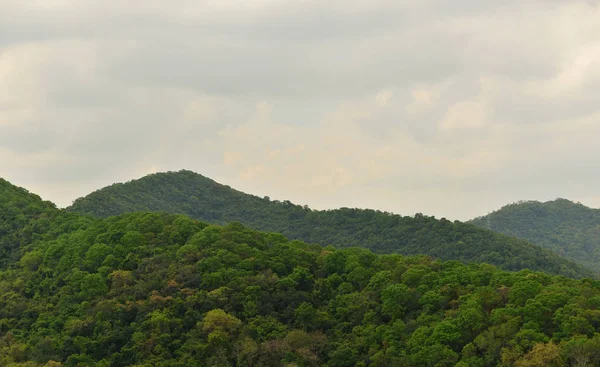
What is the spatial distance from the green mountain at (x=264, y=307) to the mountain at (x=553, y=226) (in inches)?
4709

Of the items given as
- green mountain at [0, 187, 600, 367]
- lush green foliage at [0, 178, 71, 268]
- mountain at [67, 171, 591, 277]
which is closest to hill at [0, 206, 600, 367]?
green mountain at [0, 187, 600, 367]

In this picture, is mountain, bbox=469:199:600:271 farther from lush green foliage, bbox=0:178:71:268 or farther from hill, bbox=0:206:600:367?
hill, bbox=0:206:600:367

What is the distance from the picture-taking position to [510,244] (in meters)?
104

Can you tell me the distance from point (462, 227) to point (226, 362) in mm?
62740

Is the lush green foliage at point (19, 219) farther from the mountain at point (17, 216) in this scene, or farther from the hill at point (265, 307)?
the hill at point (265, 307)

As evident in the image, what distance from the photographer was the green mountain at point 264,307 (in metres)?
46.8

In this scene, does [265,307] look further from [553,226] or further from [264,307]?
[553,226]

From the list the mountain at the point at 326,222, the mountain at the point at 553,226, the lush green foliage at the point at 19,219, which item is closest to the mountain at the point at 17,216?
the lush green foliage at the point at 19,219

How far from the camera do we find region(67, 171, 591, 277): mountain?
101000mm

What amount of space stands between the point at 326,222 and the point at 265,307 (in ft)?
229

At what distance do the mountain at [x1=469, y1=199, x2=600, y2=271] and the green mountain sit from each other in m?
120

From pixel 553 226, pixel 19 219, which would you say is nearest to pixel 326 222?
pixel 19 219

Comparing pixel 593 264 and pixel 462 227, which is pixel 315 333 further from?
pixel 593 264

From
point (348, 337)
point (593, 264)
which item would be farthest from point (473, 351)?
point (593, 264)
